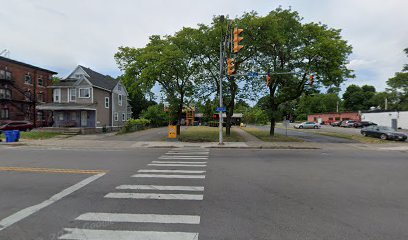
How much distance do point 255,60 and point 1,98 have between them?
117 feet

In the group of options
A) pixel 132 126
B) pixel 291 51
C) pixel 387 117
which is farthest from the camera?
pixel 387 117

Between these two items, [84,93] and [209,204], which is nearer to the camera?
[209,204]

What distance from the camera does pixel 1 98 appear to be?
34.1 metres

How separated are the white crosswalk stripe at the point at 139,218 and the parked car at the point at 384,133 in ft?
86.0

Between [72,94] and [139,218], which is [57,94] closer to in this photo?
[72,94]

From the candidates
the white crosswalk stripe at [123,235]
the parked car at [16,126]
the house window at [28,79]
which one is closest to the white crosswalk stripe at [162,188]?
the white crosswalk stripe at [123,235]

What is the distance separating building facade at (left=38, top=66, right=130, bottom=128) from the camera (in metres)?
30.5

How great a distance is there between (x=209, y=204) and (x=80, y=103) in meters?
31.2

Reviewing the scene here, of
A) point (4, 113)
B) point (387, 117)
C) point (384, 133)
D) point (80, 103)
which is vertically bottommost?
point (384, 133)

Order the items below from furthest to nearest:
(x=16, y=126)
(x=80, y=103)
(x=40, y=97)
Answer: (x=40, y=97)
(x=80, y=103)
(x=16, y=126)

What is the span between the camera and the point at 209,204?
5.31m

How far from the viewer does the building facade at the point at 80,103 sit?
1200 inches

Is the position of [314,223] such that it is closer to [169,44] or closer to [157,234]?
[157,234]

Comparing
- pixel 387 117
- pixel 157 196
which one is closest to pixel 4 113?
pixel 157 196
